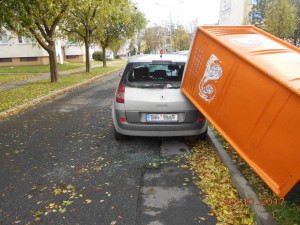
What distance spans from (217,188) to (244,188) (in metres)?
0.35

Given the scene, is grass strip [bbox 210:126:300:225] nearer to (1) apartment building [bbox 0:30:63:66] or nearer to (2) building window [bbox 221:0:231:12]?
(1) apartment building [bbox 0:30:63:66]

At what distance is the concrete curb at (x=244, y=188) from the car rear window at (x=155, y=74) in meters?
1.42

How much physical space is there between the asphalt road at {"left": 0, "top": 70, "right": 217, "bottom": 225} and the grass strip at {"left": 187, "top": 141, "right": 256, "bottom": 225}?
0.44 feet

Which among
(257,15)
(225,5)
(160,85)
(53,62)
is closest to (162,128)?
(160,85)

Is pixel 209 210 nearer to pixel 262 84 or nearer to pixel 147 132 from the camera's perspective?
pixel 262 84

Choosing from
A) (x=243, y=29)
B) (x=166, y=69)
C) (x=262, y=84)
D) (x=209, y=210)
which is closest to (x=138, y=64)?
(x=166, y=69)

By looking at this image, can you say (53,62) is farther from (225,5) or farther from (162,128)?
(225,5)

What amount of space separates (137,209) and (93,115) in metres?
4.80

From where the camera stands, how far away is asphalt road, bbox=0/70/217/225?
112 inches

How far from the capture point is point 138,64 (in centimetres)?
469

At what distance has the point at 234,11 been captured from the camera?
5156 centimetres

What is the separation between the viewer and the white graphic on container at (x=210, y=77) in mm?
3629

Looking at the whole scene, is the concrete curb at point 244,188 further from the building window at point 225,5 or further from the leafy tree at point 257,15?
the building window at point 225,5
